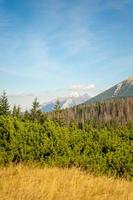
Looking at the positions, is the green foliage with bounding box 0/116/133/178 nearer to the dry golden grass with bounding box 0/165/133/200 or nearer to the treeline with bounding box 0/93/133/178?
the treeline with bounding box 0/93/133/178

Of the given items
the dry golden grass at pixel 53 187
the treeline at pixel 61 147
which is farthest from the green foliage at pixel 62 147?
the dry golden grass at pixel 53 187

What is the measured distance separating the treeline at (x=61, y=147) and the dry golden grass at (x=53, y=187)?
2518mm

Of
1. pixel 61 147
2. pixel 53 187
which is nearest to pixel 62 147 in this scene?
pixel 61 147

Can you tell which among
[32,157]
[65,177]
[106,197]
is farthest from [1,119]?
[106,197]

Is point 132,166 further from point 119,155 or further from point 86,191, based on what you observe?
point 86,191

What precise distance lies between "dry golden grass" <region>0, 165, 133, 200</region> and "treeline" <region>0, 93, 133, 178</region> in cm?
252

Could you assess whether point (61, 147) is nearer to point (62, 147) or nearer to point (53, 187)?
point (62, 147)

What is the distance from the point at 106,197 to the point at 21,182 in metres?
2.38

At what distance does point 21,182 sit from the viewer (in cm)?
978

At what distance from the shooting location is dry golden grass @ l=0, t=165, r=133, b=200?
8.74 m

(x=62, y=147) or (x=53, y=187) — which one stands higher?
(x=62, y=147)

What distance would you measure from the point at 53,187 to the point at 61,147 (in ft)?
20.7

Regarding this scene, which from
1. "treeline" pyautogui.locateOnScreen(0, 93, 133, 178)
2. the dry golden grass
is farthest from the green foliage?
the dry golden grass

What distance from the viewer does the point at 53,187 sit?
9641 millimetres
